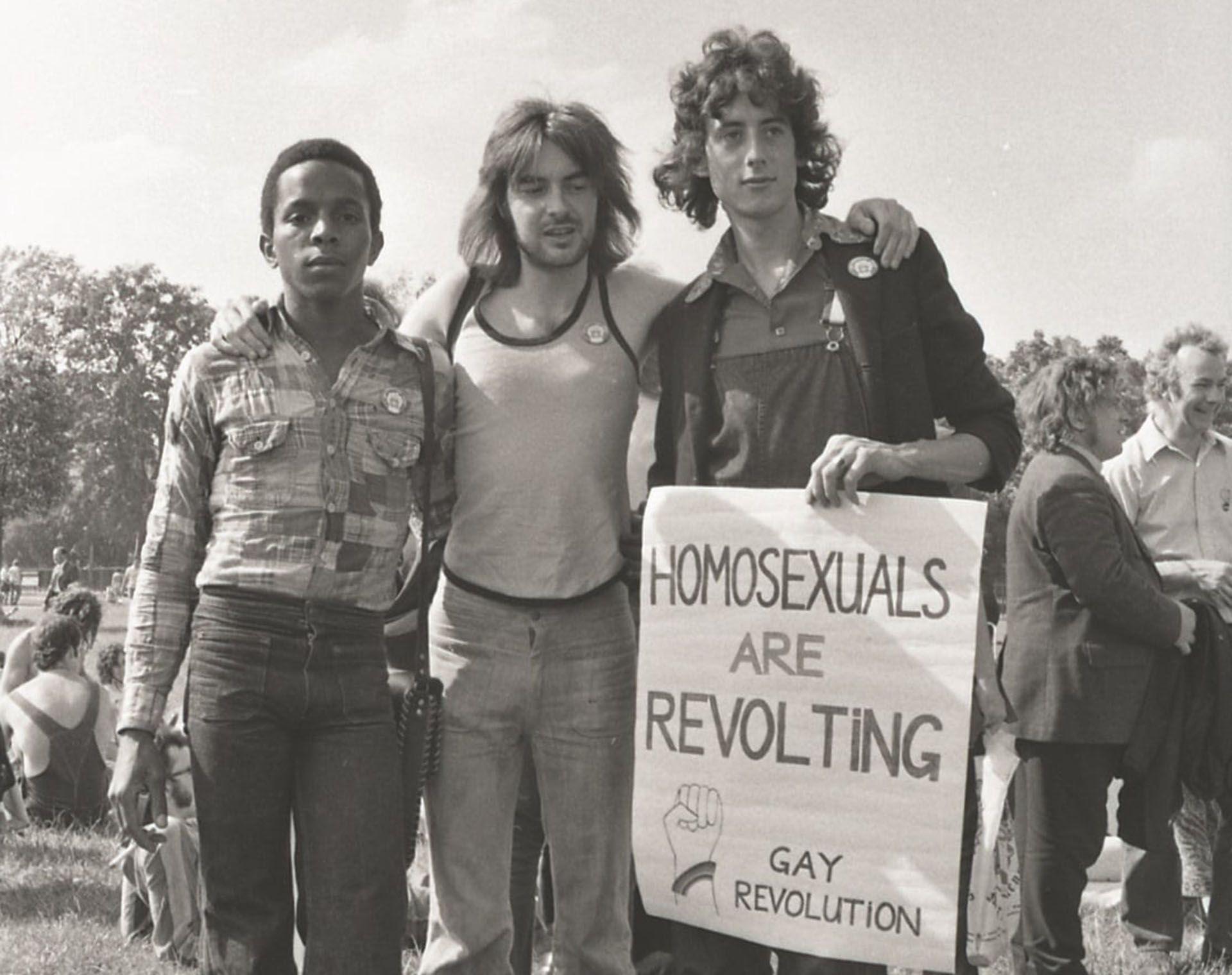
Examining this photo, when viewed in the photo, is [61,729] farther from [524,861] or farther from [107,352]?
[107,352]

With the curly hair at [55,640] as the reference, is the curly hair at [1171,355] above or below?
above

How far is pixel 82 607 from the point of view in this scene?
838 centimetres

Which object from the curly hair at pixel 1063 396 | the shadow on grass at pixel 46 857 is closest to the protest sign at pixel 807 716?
the curly hair at pixel 1063 396

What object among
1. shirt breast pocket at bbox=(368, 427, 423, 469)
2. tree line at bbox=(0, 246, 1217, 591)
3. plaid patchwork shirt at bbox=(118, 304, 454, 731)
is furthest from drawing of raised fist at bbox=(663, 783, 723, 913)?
tree line at bbox=(0, 246, 1217, 591)

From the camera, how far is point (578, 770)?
10.8 ft

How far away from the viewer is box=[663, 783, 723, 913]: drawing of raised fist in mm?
2900

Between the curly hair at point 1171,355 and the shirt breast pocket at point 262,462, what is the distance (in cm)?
423

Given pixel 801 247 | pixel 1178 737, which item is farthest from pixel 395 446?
pixel 1178 737

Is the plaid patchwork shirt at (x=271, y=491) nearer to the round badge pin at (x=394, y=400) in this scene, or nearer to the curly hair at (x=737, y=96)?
the round badge pin at (x=394, y=400)

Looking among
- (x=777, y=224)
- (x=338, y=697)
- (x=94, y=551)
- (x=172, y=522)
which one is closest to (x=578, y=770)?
(x=338, y=697)

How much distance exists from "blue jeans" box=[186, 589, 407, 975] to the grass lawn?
7.08 feet

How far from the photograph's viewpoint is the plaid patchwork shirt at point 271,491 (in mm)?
3008

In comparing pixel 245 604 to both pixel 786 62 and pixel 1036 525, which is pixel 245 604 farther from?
pixel 1036 525

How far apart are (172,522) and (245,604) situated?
294mm
